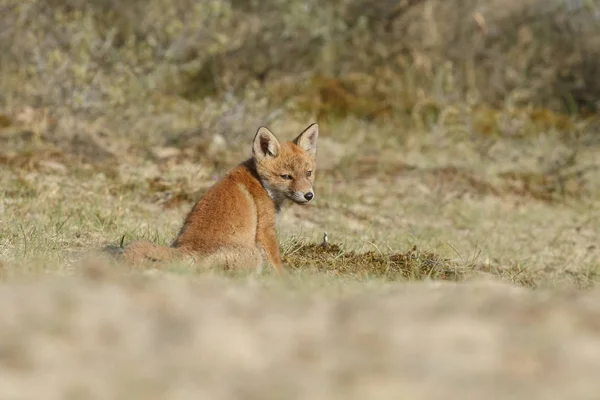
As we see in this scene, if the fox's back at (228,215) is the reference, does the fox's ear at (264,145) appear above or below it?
above

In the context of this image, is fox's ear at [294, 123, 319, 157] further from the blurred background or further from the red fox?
the blurred background

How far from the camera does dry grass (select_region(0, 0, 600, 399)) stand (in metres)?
2.75

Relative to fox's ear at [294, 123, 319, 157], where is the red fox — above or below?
below

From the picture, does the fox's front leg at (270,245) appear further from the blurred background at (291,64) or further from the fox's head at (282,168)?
the blurred background at (291,64)

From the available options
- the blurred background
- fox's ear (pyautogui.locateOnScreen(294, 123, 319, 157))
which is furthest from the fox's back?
the blurred background

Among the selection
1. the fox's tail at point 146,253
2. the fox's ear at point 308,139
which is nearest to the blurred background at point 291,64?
the fox's ear at point 308,139

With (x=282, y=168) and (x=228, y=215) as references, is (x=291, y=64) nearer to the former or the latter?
(x=282, y=168)

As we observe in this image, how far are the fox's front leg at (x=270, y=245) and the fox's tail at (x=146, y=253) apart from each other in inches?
30.1

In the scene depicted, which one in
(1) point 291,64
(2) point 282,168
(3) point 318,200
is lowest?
(3) point 318,200

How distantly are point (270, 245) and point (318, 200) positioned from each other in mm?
4179

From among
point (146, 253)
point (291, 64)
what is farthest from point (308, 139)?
point (291, 64)

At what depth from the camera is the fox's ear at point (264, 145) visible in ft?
22.9

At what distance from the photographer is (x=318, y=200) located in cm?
1043

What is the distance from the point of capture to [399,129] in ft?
48.9
